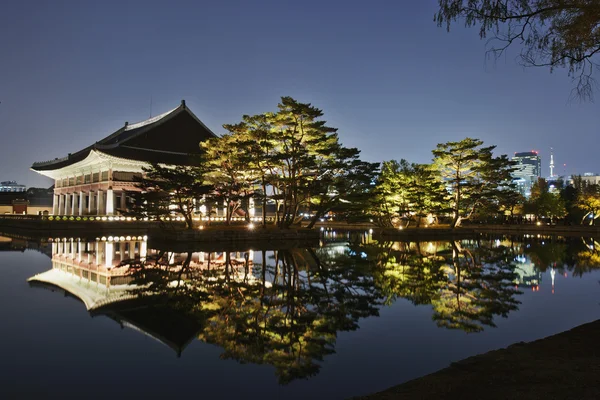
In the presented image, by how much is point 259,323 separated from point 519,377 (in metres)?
4.68

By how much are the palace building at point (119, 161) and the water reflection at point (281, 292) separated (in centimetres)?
2756

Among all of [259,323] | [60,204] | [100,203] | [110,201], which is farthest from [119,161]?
[259,323]

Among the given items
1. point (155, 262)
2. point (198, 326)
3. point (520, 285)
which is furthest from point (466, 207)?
point (198, 326)

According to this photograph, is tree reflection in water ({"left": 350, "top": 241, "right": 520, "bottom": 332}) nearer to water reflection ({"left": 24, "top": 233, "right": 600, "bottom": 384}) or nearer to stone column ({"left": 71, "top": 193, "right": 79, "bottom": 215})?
water reflection ({"left": 24, "top": 233, "right": 600, "bottom": 384})

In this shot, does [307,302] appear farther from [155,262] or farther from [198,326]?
[155,262]

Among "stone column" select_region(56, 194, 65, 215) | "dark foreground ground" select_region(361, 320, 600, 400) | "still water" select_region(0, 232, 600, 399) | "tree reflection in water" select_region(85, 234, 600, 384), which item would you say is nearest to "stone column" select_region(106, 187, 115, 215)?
"stone column" select_region(56, 194, 65, 215)

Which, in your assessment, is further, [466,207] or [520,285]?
[466,207]

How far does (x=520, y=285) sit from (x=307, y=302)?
7.40m

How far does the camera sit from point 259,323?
814cm

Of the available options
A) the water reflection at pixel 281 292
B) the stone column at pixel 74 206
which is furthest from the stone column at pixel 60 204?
the water reflection at pixel 281 292

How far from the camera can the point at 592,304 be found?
1063 cm

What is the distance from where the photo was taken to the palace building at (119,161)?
46.6 m

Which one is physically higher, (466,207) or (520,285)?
(466,207)

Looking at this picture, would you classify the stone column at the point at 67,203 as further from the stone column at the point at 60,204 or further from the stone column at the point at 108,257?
the stone column at the point at 108,257
